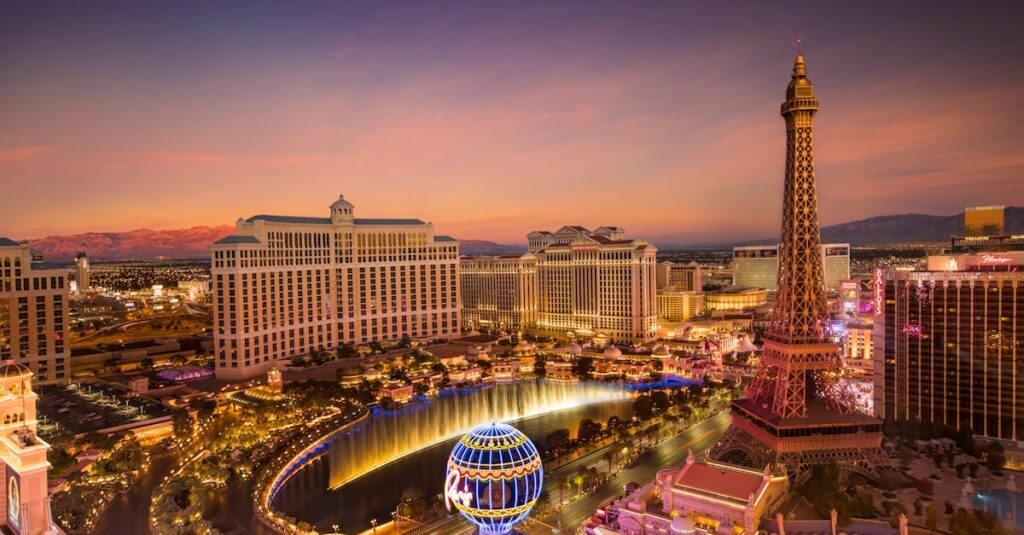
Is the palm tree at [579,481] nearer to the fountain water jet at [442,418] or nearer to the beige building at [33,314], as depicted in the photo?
the fountain water jet at [442,418]

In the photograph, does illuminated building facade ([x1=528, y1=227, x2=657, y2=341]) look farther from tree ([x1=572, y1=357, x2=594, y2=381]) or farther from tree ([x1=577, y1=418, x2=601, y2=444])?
tree ([x1=577, y1=418, x2=601, y2=444])

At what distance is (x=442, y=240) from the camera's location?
237 ft

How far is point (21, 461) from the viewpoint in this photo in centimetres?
2056

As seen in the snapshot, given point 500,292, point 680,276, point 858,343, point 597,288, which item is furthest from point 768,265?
point 858,343

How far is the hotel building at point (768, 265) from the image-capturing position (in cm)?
11606

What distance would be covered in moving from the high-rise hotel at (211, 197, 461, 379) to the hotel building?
69862mm

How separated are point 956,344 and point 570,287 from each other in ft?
153

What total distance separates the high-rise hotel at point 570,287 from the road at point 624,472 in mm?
29097

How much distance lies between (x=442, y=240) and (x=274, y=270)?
67.6 ft

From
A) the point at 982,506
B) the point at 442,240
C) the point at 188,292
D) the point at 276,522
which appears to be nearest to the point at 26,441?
the point at 276,522

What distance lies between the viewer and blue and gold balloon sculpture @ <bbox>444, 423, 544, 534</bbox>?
20.9m

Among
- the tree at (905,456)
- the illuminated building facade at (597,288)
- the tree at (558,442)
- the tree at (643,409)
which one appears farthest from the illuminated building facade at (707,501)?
the illuminated building facade at (597,288)

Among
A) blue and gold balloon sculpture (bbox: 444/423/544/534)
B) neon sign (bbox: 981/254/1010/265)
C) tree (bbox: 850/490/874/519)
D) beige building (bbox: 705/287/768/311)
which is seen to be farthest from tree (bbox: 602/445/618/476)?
beige building (bbox: 705/287/768/311)

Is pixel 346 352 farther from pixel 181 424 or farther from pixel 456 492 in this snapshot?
pixel 456 492
